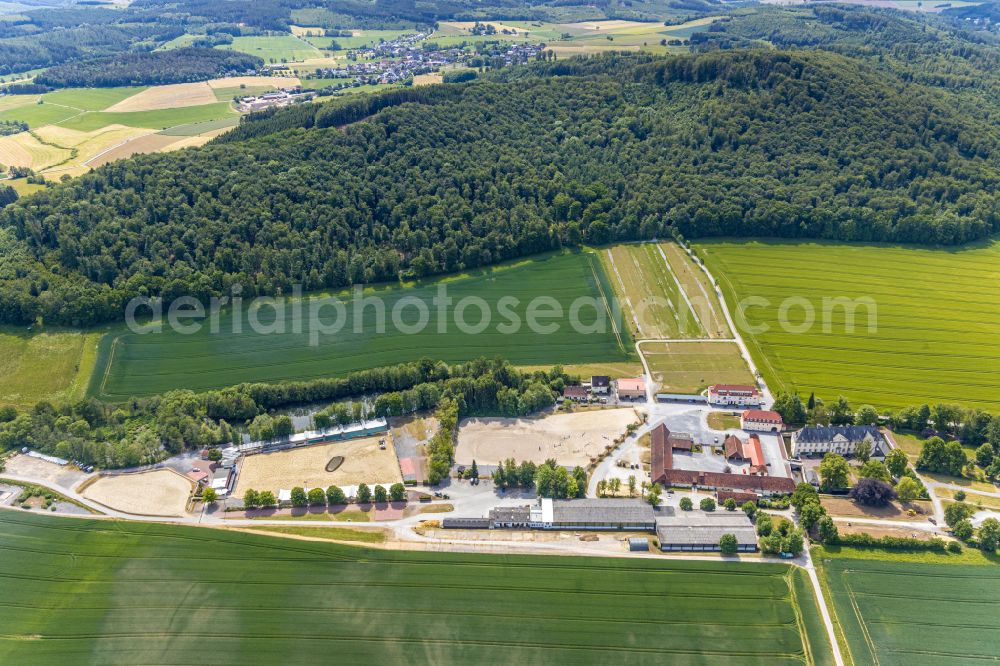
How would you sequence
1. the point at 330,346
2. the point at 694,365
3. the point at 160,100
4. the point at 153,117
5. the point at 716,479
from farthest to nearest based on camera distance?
the point at 160,100 < the point at 153,117 < the point at 330,346 < the point at 694,365 < the point at 716,479

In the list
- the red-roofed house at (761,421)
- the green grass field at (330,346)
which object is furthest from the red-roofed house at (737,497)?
the green grass field at (330,346)

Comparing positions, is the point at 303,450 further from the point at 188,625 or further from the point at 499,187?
the point at 499,187

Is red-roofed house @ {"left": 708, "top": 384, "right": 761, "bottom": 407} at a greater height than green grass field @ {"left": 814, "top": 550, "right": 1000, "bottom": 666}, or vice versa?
red-roofed house @ {"left": 708, "top": 384, "right": 761, "bottom": 407}

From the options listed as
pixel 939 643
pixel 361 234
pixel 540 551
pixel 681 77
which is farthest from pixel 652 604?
pixel 681 77

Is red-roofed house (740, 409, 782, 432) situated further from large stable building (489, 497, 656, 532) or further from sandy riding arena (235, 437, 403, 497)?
sandy riding arena (235, 437, 403, 497)

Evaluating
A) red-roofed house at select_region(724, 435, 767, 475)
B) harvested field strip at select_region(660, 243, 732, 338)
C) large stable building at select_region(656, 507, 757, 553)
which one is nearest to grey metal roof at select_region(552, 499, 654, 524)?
large stable building at select_region(656, 507, 757, 553)

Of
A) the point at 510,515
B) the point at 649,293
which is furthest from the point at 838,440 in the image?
the point at 649,293

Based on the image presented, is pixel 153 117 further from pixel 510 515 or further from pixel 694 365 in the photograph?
pixel 510 515
